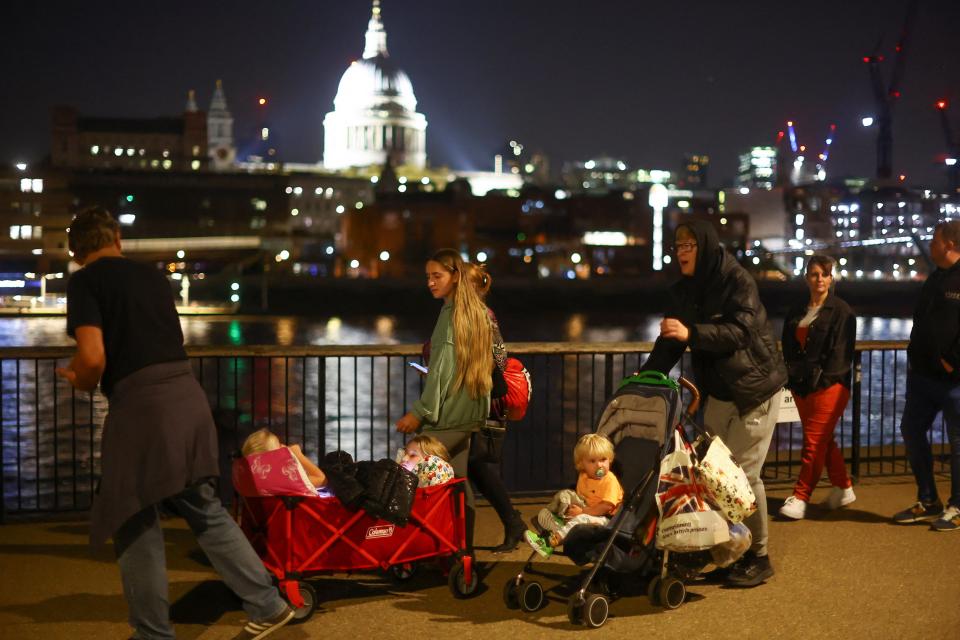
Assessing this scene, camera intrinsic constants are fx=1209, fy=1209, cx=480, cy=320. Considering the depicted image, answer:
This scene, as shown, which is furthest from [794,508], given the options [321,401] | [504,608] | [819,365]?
[321,401]

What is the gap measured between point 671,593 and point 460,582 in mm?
1040

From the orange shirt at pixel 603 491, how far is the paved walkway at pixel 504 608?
54 centimetres

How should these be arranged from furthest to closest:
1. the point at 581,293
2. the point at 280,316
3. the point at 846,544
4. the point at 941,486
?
the point at 581,293 < the point at 280,316 < the point at 941,486 < the point at 846,544

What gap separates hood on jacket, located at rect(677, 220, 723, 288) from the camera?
6.21m

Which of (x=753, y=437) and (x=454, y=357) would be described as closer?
(x=454, y=357)

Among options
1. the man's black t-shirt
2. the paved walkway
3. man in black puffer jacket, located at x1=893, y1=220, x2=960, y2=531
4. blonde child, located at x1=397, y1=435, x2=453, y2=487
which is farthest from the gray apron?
man in black puffer jacket, located at x1=893, y1=220, x2=960, y2=531

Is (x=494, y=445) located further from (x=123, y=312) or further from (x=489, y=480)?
(x=123, y=312)

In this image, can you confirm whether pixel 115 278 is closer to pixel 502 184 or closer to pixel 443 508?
pixel 443 508

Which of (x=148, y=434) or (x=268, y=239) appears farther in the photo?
(x=268, y=239)

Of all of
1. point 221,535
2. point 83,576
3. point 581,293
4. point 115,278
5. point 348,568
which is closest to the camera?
point 115,278

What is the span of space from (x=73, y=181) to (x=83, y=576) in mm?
139092

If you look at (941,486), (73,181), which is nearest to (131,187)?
(73,181)

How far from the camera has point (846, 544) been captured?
722 centimetres

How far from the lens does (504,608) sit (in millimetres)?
5926
